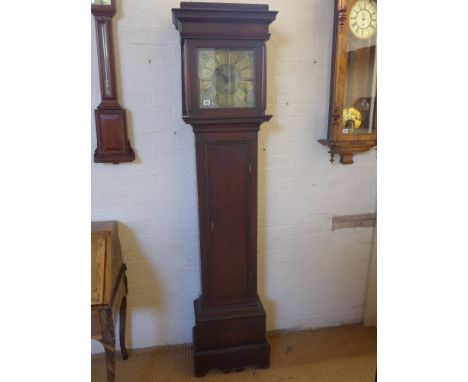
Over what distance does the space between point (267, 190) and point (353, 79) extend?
0.73 metres

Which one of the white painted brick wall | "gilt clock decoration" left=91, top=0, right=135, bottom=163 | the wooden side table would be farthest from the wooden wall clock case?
the wooden side table

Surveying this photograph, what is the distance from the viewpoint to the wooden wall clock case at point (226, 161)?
4.87 ft

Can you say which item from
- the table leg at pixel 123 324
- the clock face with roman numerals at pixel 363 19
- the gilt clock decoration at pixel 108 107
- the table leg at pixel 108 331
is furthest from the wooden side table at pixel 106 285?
the clock face with roman numerals at pixel 363 19

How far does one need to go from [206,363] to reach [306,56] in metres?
1.68

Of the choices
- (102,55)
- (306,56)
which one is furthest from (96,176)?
(306,56)

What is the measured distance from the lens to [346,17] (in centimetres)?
168

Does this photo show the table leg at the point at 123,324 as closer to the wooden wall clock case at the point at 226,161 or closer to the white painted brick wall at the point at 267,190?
the white painted brick wall at the point at 267,190

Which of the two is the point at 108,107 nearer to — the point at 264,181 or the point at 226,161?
the point at 226,161

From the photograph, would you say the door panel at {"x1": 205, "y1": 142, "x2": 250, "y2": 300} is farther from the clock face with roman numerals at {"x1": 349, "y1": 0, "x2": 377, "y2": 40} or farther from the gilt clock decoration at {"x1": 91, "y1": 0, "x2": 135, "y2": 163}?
Answer: the clock face with roman numerals at {"x1": 349, "y1": 0, "x2": 377, "y2": 40}

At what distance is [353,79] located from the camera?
5.85 ft

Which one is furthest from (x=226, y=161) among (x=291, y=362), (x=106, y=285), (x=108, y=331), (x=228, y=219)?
(x=291, y=362)

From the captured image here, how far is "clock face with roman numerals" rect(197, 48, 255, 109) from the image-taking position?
1532mm

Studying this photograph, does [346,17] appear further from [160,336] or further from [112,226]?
[160,336]

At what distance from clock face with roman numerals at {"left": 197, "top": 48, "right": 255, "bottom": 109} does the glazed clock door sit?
54 centimetres
